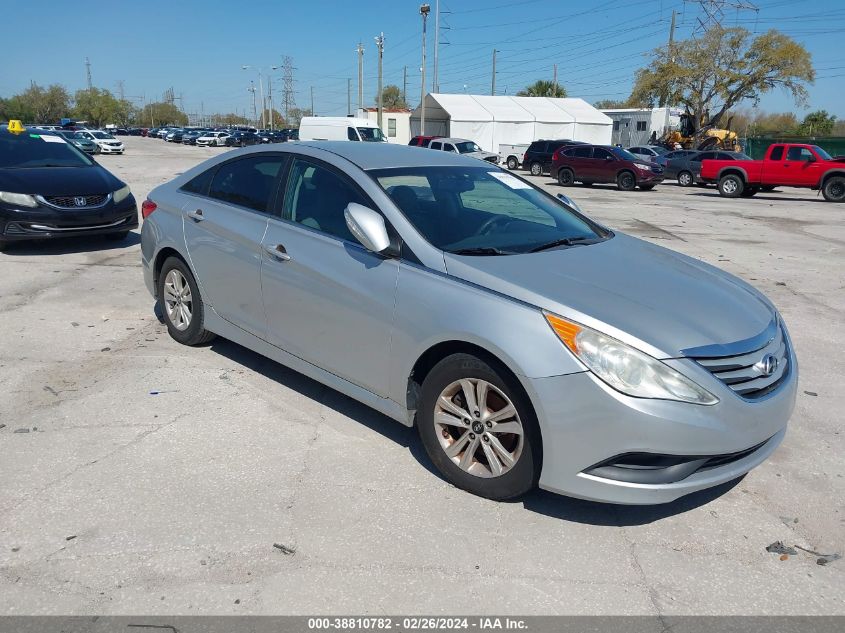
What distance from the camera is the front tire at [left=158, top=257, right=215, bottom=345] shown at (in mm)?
5160

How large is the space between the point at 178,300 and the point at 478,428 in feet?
10.1

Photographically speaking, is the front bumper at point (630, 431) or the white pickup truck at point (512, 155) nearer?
the front bumper at point (630, 431)

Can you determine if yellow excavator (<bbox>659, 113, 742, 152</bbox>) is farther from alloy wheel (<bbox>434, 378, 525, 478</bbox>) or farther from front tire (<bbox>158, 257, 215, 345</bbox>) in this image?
alloy wheel (<bbox>434, 378, 525, 478</bbox>)

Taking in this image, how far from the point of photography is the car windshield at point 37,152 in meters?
9.30

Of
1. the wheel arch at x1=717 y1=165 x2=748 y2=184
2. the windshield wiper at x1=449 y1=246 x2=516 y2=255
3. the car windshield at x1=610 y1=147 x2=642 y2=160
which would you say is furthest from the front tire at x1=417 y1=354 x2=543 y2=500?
the car windshield at x1=610 y1=147 x2=642 y2=160

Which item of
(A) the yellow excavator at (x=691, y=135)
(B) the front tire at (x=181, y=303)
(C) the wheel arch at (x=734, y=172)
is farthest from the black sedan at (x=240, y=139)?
(B) the front tire at (x=181, y=303)

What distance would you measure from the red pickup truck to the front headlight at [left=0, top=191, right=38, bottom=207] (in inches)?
841

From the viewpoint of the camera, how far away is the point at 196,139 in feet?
227

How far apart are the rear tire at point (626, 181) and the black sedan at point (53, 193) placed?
19.5 metres

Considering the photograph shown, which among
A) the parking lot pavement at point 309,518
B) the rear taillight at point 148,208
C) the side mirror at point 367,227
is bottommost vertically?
the parking lot pavement at point 309,518

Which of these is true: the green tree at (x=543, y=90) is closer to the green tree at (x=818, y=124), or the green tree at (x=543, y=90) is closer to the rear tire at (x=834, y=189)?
the green tree at (x=818, y=124)

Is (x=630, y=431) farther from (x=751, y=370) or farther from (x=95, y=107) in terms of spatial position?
(x=95, y=107)

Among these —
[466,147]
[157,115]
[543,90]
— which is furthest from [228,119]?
[466,147]

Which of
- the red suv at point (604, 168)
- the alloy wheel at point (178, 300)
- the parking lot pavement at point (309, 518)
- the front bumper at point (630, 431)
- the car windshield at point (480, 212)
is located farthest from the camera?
the red suv at point (604, 168)
